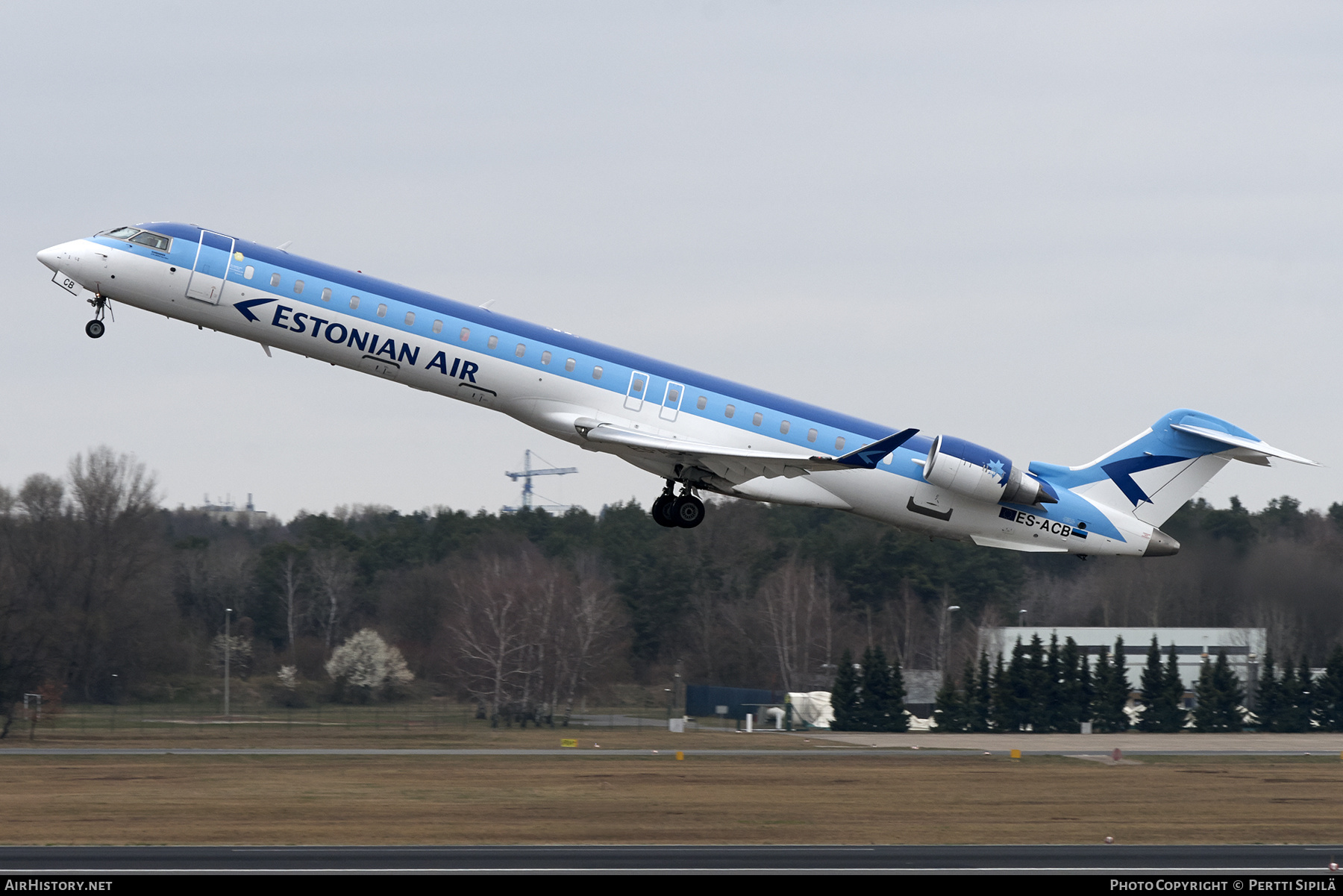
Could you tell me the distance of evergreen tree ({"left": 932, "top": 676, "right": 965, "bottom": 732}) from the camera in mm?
63094

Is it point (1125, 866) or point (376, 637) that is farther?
point (376, 637)

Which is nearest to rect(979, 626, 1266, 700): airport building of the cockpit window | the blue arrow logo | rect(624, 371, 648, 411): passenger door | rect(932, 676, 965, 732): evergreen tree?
rect(932, 676, 965, 732): evergreen tree

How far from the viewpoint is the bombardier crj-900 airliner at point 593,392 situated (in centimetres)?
2900

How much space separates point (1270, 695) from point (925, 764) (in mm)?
23005

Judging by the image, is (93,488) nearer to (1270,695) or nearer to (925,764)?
(925,764)

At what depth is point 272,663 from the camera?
63.2m

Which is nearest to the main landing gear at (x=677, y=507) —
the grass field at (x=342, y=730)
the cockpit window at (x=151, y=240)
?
the cockpit window at (x=151, y=240)

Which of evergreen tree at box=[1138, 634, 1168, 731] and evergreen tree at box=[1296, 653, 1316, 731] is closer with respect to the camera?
evergreen tree at box=[1296, 653, 1316, 731]

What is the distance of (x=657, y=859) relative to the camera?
90.4 ft

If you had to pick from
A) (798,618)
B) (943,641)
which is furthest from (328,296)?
(943,641)

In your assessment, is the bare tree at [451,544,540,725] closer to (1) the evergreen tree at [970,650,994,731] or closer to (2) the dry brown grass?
(2) the dry brown grass

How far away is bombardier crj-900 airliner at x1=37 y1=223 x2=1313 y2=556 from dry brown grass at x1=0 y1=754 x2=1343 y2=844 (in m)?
6.36

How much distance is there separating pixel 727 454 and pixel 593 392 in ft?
9.49
